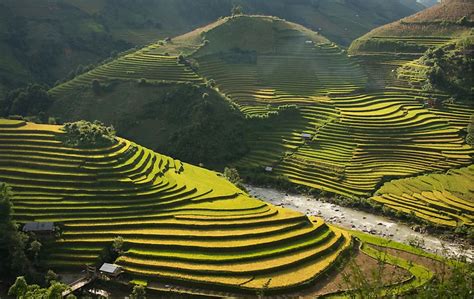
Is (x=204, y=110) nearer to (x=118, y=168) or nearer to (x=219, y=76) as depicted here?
(x=219, y=76)

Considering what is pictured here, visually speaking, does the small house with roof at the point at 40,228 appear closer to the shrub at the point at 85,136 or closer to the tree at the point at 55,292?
the tree at the point at 55,292

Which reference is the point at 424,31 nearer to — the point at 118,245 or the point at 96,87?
the point at 96,87

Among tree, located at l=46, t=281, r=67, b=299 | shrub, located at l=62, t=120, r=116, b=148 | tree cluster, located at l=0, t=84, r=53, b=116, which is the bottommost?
tree, located at l=46, t=281, r=67, b=299

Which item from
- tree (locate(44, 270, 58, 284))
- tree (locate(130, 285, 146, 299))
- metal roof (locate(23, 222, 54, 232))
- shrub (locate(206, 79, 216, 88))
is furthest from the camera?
shrub (locate(206, 79, 216, 88))

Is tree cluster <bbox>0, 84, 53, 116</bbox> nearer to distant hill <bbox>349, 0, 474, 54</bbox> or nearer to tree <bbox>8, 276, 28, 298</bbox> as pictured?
tree <bbox>8, 276, 28, 298</bbox>

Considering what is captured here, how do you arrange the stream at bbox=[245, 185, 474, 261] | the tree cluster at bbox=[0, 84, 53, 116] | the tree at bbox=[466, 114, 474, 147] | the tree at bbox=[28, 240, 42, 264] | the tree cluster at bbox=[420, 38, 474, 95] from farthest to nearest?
1. the tree cluster at bbox=[420, 38, 474, 95]
2. the tree cluster at bbox=[0, 84, 53, 116]
3. the tree at bbox=[466, 114, 474, 147]
4. the stream at bbox=[245, 185, 474, 261]
5. the tree at bbox=[28, 240, 42, 264]

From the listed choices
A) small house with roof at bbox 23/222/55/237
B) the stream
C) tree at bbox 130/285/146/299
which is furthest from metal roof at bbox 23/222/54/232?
the stream

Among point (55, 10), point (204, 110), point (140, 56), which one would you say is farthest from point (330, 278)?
point (55, 10)

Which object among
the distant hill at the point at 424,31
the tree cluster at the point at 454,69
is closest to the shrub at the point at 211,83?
the distant hill at the point at 424,31
